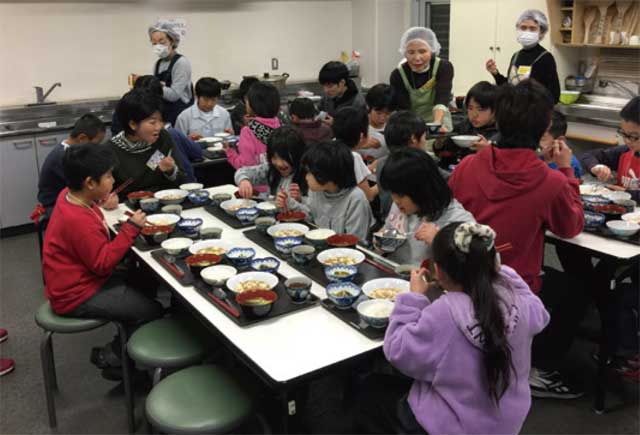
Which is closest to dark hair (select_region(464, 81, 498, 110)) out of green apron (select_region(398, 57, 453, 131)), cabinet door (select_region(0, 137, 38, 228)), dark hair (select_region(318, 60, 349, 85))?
green apron (select_region(398, 57, 453, 131))

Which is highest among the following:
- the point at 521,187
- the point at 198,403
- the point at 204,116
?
the point at 204,116

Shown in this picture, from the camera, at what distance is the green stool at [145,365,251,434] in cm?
175

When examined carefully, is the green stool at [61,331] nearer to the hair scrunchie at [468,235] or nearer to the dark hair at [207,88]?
the hair scrunchie at [468,235]

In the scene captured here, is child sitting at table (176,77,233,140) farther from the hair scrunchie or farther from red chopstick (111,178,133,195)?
the hair scrunchie

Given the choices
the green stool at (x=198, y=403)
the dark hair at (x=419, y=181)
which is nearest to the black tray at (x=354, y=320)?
the green stool at (x=198, y=403)

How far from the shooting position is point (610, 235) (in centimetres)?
243

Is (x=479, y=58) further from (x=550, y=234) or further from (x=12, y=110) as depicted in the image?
(x=12, y=110)

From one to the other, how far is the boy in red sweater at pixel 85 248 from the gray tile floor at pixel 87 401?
1.60 feet

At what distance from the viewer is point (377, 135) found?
11.7 feet

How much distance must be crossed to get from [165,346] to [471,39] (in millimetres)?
4736

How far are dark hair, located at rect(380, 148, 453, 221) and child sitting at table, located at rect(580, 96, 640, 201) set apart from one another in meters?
1.22

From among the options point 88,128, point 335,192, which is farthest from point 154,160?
point 335,192

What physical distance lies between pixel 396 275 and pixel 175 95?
3.27 m

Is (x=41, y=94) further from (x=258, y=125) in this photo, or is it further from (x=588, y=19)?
(x=588, y=19)
